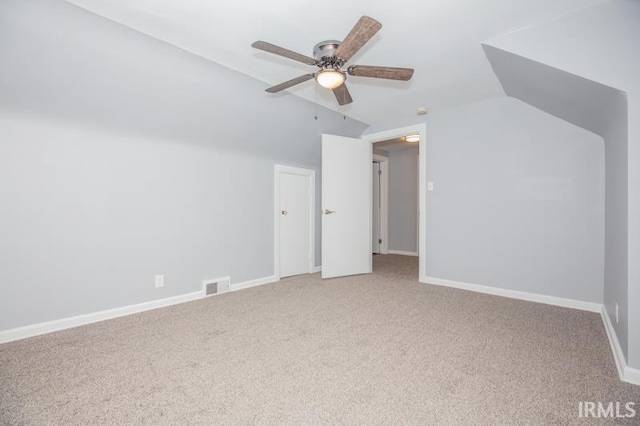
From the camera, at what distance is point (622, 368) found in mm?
1683

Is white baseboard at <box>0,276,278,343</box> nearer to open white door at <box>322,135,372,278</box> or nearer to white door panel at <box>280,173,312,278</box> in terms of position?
white door panel at <box>280,173,312,278</box>

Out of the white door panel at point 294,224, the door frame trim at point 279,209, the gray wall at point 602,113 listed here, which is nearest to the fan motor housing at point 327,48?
the gray wall at point 602,113

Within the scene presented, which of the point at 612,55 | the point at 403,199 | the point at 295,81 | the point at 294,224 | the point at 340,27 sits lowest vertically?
the point at 294,224

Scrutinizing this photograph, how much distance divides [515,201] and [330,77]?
2.56m

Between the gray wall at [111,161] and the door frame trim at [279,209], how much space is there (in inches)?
19.7

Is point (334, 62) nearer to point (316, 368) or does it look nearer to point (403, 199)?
point (316, 368)

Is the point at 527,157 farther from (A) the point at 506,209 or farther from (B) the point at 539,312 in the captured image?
(B) the point at 539,312

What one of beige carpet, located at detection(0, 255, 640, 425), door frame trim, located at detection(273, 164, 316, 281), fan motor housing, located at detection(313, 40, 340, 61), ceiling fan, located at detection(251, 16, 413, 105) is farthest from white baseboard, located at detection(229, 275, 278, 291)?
fan motor housing, located at detection(313, 40, 340, 61)

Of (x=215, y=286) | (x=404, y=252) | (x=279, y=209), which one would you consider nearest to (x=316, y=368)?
(x=215, y=286)

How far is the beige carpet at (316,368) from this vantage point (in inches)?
54.6

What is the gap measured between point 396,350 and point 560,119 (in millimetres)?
2884

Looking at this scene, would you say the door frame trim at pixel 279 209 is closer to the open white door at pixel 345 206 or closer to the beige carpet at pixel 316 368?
the open white door at pixel 345 206

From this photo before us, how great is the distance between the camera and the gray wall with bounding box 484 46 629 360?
5.85 ft

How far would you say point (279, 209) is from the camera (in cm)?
404
